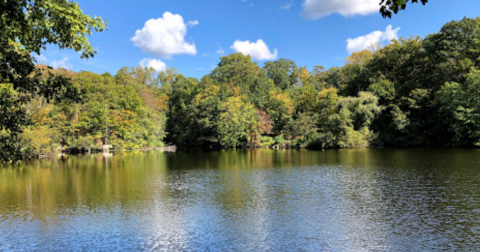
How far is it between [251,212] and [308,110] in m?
38.6

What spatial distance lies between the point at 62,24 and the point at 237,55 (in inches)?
2374

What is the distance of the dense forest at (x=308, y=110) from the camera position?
35750 millimetres

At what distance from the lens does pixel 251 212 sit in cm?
1185

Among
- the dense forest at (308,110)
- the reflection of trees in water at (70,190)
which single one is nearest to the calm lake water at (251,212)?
the reflection of trees in water at (70,190)

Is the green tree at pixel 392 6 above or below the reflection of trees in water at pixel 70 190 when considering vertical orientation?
above

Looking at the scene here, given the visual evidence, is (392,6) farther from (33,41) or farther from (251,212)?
(251,212)

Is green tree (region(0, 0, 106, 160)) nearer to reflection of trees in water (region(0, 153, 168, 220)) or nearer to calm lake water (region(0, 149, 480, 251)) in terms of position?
calm lake water (region(0, 149, 480, 251))

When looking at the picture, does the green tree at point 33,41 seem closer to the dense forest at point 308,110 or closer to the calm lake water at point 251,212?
the calm lake water at point 251,212

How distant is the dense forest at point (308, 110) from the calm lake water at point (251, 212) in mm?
19458

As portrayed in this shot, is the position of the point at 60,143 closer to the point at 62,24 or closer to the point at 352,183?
the point at 352,183

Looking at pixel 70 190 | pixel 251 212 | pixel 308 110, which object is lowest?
pixel 251 212

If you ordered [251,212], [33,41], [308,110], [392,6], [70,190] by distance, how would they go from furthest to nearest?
[308,110], [70,190], [251,212], [33,41], [392,6]

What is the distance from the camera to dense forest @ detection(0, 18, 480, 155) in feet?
117

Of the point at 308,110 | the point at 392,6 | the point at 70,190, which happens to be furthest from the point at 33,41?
the point at 308,110
